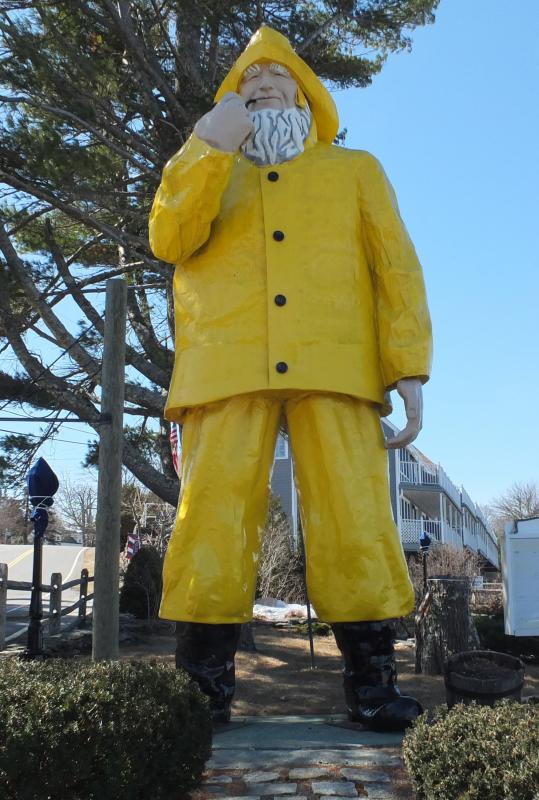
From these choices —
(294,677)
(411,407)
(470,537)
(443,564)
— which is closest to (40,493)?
(294,677)

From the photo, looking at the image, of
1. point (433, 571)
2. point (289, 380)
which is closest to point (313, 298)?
point (289, 380)

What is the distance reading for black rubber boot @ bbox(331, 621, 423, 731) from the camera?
11.2 ft

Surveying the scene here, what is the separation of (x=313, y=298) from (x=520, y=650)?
17.3 ft

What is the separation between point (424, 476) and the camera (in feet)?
98.8

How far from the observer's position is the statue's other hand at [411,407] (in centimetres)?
357

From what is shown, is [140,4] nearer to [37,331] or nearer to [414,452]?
[37,331]

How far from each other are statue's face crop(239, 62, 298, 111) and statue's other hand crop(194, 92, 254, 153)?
0.39 metres

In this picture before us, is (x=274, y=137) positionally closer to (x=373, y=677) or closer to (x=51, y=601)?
(x=373, y=677)

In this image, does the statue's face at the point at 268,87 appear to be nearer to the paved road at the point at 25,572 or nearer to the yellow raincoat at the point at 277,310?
the yellow raincoat at the point at 277,310

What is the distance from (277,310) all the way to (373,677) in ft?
5.41

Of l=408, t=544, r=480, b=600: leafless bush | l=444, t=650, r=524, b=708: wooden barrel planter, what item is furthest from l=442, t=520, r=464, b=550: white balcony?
l=444, t=650, r=524, b=708: wooden barrel planter

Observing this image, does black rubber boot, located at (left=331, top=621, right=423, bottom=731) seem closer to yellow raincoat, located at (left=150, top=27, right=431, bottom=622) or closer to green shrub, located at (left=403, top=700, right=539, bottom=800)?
yellow raincoat, located at (left=150, top=27, right=431, bottom=622)

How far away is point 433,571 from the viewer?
16484 mm

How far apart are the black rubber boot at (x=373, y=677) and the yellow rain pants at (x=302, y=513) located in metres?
0.15
